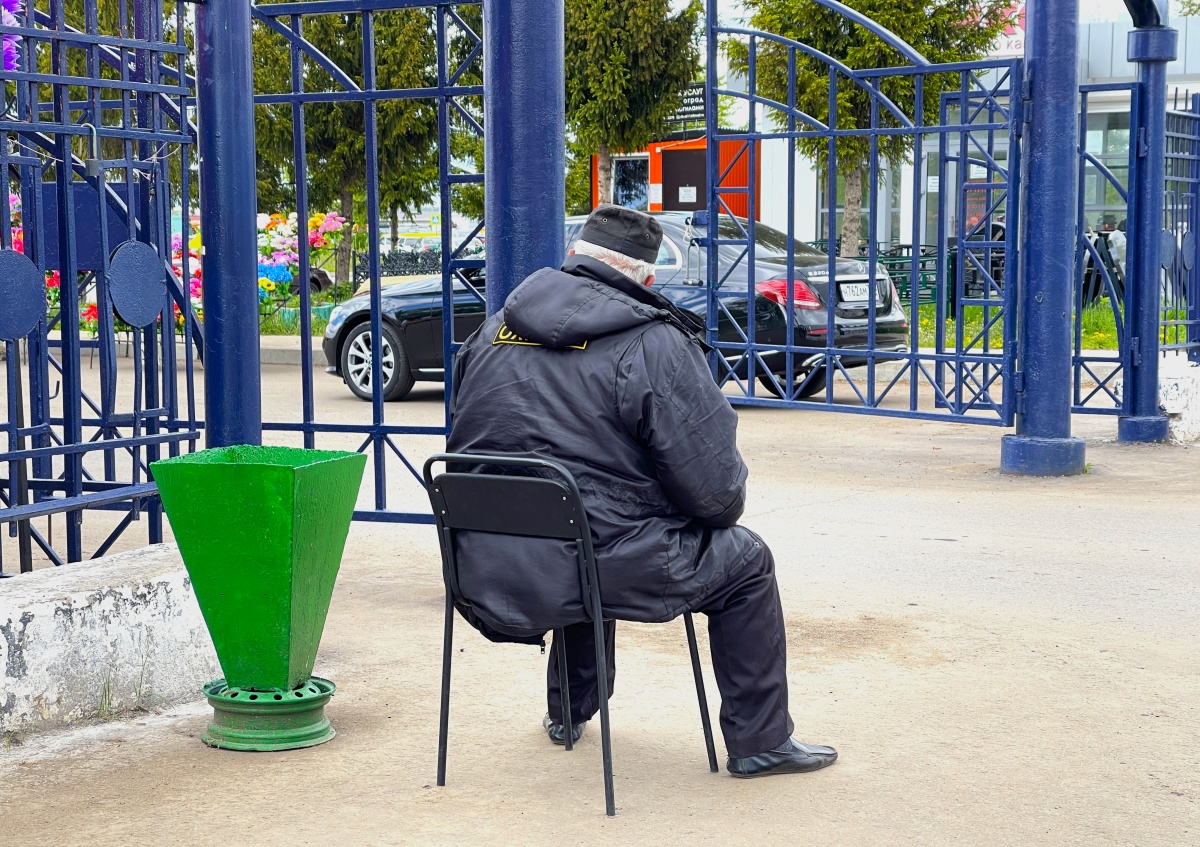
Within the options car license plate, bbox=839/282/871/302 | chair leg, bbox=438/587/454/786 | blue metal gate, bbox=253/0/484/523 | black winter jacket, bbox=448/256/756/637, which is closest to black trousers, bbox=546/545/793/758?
black winter jacket, bbox=448/256/756/637

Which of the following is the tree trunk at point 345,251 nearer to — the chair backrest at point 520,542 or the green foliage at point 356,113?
the green foliage at point 356,113

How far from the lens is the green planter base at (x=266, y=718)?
4441 mm

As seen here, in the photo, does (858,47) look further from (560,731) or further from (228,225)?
(560,731)

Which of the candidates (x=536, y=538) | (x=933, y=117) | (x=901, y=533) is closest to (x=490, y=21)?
(x=536, y=538)

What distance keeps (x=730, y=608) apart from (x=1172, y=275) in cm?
839

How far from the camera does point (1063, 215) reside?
9.27 m

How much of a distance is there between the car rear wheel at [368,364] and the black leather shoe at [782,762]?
9804mm

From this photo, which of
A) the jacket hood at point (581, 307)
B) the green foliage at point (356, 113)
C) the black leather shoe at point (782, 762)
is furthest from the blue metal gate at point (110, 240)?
the green foliage at point (356, 113)

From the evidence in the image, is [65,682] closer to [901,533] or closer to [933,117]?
[901,533]

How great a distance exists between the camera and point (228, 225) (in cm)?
568

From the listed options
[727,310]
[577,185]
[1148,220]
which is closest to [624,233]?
[1148,220]

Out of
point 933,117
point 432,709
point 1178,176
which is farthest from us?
point 933,117

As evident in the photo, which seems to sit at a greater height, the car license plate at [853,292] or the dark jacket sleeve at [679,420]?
the car license plate at [853,292]

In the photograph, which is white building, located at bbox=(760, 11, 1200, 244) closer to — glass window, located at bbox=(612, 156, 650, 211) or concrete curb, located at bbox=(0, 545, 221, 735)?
glass window, located at bbox=(612, 156, 650, 211)
